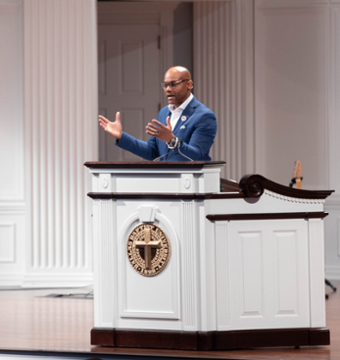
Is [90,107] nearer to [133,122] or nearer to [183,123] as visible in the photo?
[133,122]

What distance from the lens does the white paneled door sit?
650cm

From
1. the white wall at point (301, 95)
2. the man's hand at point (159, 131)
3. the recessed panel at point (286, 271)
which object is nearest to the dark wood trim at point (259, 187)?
the recessed panel at point (286, 271)

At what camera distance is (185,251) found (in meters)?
3.00

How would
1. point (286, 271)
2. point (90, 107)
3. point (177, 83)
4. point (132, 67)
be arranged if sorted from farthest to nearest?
point (132, 67) → point (90, 107) → point (177, 83) → point (286, 271)

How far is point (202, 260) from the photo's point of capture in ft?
9.80

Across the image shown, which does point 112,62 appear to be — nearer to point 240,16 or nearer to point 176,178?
point 240,16

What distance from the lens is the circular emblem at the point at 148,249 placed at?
302 cm

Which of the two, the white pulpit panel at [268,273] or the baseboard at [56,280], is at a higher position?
the white pulpit panel at [268,273]

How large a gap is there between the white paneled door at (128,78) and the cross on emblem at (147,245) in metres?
3.56

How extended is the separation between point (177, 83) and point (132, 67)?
3344 millimetres

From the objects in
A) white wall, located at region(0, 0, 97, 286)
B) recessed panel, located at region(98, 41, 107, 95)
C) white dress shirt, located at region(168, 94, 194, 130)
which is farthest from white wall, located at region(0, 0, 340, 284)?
white dress shirt, located at region(168, 94, 194, 130)

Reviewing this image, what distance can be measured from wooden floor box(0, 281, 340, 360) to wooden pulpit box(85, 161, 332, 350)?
7cm

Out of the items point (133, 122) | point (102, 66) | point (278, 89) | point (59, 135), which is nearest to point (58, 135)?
point (59, 135)

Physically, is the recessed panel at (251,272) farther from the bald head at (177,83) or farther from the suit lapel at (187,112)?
the bald head at (177,83)
